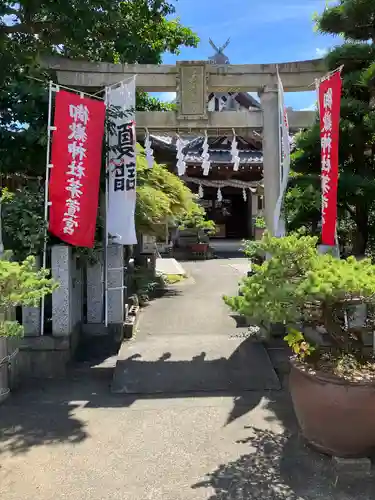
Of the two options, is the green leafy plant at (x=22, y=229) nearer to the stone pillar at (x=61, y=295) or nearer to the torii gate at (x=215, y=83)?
the stone pillar at (x=61, y=295)

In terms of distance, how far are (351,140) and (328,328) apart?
357 cm

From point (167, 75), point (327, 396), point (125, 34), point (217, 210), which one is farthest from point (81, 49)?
point (217, 210)

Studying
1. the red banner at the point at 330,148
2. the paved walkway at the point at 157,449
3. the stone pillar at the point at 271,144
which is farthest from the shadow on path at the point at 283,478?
the stone pillar at the point at 271,144

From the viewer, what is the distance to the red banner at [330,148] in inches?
241

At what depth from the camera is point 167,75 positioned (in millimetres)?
7801

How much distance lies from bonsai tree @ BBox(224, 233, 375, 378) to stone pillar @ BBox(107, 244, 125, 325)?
3.52 meters

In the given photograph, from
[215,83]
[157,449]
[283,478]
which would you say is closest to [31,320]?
[157,449]

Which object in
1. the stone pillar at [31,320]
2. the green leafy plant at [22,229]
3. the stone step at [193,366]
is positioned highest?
the green leafy plant at [22,229]

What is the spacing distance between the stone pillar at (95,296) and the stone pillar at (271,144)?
9.43 ft

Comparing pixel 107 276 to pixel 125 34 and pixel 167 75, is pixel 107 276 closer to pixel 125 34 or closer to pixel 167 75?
pixel 167 75

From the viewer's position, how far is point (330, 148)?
619cm

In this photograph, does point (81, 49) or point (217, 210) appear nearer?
point (81, 49)

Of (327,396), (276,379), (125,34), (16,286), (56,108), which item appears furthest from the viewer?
(125,34)

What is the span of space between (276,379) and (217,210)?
21180 mm
